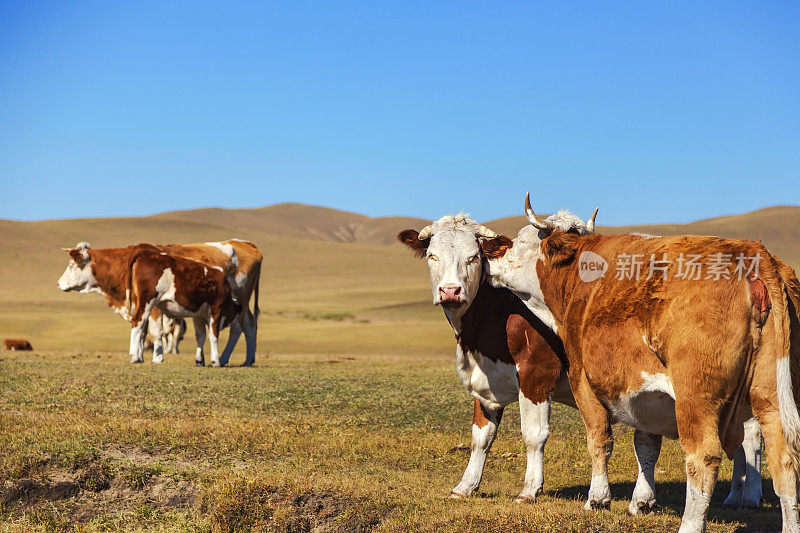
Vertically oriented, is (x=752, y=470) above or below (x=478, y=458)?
below

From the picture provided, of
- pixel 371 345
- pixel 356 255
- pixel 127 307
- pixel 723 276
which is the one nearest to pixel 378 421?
pixel 723 276

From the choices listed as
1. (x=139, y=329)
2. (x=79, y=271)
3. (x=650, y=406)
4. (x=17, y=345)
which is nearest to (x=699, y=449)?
(x=650, y=406)

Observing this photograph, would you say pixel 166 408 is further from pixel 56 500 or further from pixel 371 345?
pixel 371 345

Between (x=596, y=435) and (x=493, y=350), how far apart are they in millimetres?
1499

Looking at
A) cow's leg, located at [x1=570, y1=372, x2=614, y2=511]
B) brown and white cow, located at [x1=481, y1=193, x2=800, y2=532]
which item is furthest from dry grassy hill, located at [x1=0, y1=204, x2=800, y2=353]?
cow's leg, located at [x1=570, y1=372, x2=614, y2=511]

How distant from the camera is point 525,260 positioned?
27.3 ft

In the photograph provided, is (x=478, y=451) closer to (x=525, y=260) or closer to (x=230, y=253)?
(x=525, y=260)

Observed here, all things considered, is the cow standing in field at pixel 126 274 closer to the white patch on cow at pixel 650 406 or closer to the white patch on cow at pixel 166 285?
the white patch on cow at pixel 166 285

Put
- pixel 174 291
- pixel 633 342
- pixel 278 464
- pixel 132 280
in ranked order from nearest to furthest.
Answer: pixel 633 342 < pixel 278 464 < pixel 174 291 < pixel 132 280

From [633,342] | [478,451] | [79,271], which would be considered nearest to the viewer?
[633,342]

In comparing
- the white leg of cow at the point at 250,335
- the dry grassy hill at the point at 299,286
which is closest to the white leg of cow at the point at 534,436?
the dry grassy hill at the point at 299,286

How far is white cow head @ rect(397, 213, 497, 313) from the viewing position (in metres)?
7.89

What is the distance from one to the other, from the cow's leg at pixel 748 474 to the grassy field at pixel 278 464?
27 cm

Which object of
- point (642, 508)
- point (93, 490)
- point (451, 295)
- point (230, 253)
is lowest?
point (93, 490)
